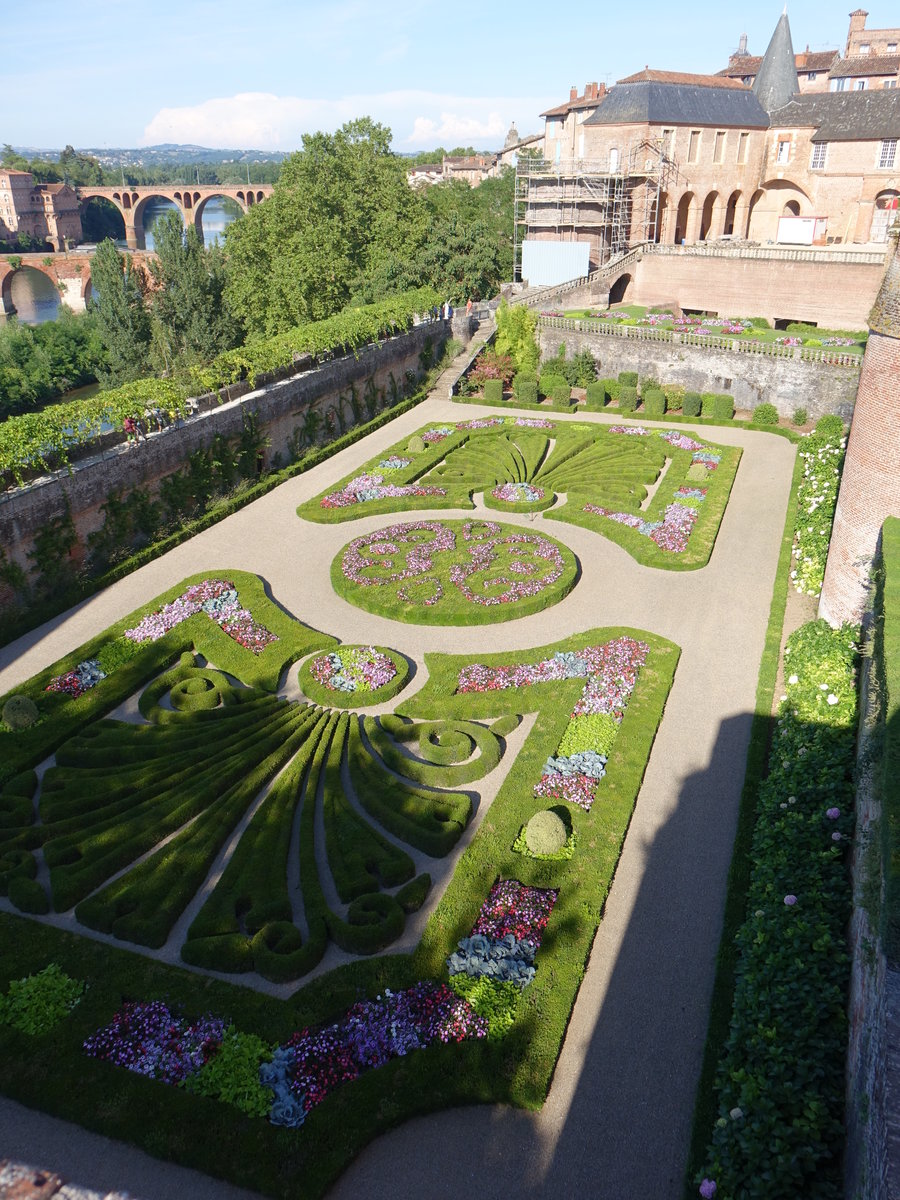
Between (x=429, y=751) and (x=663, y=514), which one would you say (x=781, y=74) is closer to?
(x=663, y=514)

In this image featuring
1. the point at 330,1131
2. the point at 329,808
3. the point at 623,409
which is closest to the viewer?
the point at 330,1131

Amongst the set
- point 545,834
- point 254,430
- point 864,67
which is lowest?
point 545,834

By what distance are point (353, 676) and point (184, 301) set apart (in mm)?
41503

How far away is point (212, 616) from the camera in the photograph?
76.3 ft

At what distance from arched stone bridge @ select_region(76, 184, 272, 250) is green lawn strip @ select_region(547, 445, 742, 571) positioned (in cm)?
10929

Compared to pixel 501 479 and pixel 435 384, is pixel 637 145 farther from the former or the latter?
pixel 501 479

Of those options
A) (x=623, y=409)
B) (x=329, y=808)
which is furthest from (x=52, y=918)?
(x=623, y=409)

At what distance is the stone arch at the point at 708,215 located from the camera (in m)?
60.3

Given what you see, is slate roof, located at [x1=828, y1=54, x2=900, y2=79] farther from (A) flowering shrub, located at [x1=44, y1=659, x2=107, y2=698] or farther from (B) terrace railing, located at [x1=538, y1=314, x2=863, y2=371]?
(A) flowering shrub, located at [x1=44, y1=659, x2=107, y2=698]

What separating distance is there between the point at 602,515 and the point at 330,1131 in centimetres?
2203

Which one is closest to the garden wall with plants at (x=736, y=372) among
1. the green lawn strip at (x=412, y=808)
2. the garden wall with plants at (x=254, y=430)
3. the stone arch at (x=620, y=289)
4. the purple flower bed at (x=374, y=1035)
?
the garden wall with plants at (x=254, y=430)

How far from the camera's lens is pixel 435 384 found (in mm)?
46438

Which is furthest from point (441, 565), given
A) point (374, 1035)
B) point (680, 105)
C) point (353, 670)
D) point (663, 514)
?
point (680, 105)

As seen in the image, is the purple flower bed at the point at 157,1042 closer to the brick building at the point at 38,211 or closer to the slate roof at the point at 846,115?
the slate roof at the point at 846,115
